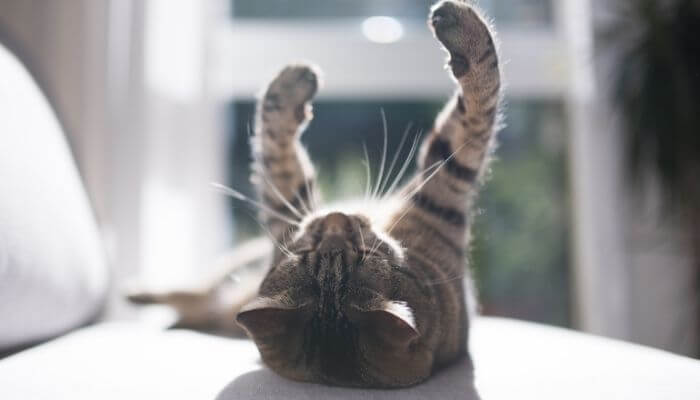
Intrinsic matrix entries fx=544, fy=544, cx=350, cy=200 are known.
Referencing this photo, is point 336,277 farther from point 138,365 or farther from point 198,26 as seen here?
point 198,26

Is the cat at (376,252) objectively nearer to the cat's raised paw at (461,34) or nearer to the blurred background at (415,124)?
the cat's raised paw at (461,34)

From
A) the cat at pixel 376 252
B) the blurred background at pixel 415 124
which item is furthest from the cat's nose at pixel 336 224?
the blurred background at pixel 415 124

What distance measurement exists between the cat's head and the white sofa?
0.02 meters

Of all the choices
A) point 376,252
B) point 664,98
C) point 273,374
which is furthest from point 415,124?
point 273,374

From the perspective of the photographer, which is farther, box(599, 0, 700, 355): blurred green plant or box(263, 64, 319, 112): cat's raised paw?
box(599, 0, 700, 355): blurred green plant

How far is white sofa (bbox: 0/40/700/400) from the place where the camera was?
564 mm

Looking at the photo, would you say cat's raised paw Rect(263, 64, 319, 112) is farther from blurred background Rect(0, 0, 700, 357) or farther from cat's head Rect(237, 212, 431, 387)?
blurred background Rect(0, 0, 700, 357)

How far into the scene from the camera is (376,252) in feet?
2.19

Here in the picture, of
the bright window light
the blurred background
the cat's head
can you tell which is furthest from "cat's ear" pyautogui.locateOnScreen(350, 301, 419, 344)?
the bright window light

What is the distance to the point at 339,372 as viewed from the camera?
0.58m

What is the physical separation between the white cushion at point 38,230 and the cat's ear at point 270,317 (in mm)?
266

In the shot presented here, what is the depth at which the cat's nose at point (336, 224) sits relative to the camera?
26.9 inches

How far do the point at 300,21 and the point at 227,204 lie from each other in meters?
0.71

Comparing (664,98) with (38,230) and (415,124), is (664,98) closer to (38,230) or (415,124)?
(415,124)
